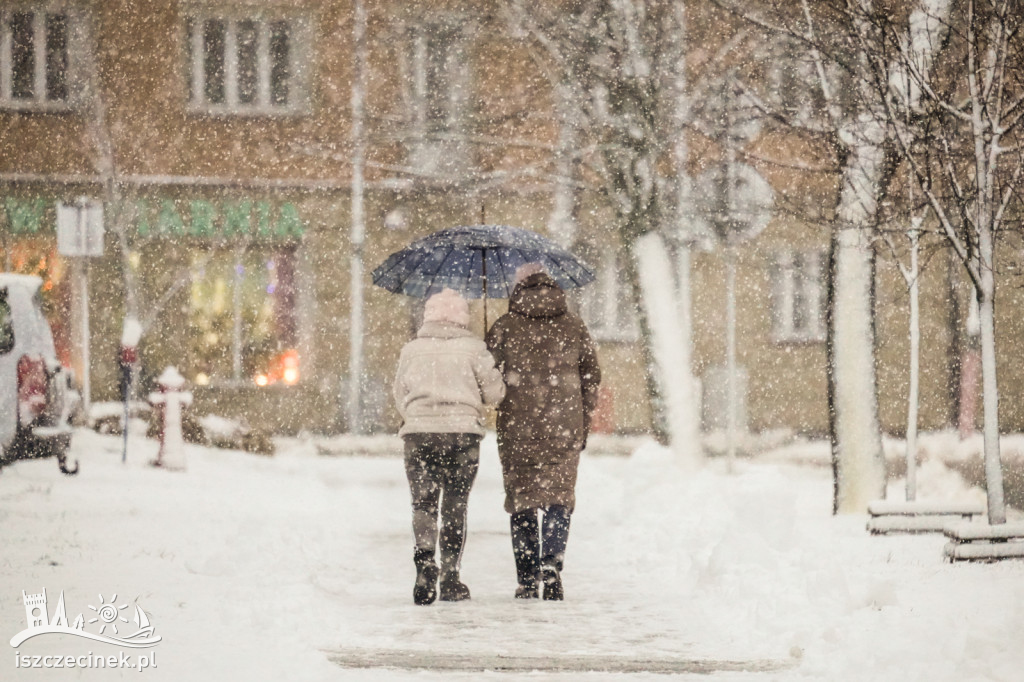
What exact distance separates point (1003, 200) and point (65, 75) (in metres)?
17.1

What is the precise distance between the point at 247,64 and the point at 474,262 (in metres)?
14.1

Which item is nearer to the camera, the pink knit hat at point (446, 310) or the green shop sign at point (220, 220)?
the pink knit hat at point (446, 310)

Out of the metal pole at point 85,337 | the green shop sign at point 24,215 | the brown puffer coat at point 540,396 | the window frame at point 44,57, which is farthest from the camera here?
the window frame at point 44,57

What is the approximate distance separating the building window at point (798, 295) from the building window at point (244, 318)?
24.7 ft

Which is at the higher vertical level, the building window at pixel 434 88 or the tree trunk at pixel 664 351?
the building window at pixel 434 88

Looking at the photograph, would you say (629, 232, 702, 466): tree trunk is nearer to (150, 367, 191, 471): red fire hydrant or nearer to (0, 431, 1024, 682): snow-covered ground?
(0, 431, 1024, 682): snow-covered ground

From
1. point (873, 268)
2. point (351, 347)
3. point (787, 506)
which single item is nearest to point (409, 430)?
point (787, 506)

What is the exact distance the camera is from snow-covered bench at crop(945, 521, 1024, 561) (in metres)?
8.96

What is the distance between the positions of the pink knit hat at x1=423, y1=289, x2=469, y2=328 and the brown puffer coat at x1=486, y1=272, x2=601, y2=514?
0.73 ft

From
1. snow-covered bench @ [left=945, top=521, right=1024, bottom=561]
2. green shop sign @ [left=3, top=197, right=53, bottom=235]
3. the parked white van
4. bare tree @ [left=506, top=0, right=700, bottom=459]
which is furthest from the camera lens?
green shop sign @ [left=3, top=197, right=53, bottom=235]

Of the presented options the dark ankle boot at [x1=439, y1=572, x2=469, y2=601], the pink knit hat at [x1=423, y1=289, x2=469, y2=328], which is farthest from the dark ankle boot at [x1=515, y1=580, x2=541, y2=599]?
the pink knit hat at [x1=423, y1=289, x2=469, y2=328]

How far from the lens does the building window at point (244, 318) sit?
2273cm

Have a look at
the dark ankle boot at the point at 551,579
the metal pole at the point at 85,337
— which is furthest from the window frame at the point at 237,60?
the dark ankle boot at the point at 551,579

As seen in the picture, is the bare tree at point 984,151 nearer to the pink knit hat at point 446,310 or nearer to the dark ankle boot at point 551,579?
the dark ankle boot at point 551,579
